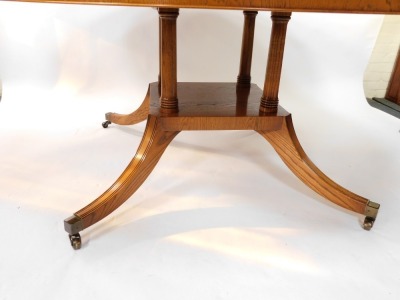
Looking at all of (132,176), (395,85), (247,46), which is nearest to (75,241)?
(132,176)

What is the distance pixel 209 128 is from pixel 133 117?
627mm

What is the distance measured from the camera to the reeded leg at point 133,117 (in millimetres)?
1544

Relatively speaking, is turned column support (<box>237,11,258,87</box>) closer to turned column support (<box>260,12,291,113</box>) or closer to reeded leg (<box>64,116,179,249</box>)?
turned column support (<box>260,12,291,113</box>)

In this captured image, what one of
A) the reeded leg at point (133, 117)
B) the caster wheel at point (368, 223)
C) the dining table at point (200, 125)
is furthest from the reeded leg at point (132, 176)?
the caster wheel at point (368, 223)

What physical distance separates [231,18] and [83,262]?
1.62 meters

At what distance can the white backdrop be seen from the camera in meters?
0.90

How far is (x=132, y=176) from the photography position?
1045 mm

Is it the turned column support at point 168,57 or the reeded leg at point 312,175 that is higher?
the turned column support at point 168,57

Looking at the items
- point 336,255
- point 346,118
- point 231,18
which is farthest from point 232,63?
point 336,255

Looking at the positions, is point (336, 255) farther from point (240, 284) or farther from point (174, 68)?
point (174, 68)

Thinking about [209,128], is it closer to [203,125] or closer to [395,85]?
[203,125]

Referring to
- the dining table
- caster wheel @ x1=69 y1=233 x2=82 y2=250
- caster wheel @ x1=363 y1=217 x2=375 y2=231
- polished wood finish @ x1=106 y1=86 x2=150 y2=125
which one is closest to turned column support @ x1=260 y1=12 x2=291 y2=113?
the dining table

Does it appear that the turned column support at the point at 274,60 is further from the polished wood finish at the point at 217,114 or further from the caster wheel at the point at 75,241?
the caster wheel at the point at 75,241

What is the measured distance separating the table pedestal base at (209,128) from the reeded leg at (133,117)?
318 mm
